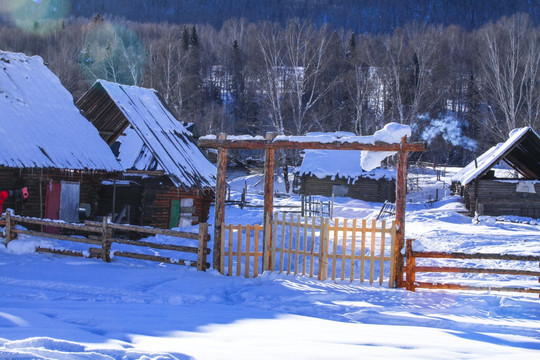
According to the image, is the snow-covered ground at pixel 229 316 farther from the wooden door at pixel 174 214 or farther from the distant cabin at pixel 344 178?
the distant cabin at pixel 344 178

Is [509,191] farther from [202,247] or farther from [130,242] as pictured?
[130,242]

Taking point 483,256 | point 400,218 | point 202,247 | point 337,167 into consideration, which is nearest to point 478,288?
point 483,256

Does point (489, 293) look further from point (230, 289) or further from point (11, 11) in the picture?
point (11, 11)

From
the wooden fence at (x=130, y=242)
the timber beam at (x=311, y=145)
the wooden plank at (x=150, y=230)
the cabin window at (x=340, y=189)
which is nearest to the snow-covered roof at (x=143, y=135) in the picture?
the wooden fence at (x=130, y=242)

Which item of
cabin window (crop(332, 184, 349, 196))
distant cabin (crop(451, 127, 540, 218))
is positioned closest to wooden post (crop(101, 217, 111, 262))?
distant cabin (crop(451, 127, 540, 218))

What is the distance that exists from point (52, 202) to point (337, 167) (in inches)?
988

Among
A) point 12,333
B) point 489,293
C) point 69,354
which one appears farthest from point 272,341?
point 489,293

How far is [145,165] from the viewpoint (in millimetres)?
19641

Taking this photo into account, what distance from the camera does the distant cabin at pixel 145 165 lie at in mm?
19844

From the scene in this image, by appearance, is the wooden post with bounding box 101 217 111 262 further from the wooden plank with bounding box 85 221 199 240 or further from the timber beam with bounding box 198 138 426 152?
the timber beam with bounding box 198 138 426 152

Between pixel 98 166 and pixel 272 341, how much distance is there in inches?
563

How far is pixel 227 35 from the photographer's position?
8088 centimetres

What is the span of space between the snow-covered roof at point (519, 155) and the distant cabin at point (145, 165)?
45.9 feet

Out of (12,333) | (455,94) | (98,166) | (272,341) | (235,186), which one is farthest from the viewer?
(455,94)
